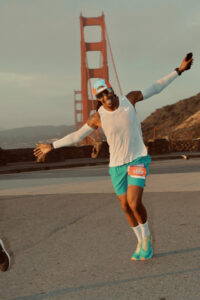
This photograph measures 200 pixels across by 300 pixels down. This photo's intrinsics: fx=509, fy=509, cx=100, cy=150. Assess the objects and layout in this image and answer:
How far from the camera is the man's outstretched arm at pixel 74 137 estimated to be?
16.6ft

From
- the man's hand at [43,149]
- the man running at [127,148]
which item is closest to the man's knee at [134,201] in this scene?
the man running at [127,148]

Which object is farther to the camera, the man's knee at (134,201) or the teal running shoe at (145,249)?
the teal running shoe at (145,249)

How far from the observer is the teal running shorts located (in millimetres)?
4777

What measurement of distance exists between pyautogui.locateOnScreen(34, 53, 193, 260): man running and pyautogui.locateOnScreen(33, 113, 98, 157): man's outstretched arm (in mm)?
54

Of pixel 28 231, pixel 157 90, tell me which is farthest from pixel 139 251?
pixel 28 231

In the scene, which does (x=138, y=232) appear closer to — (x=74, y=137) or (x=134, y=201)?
(x=134, y=201)

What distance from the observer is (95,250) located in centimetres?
538

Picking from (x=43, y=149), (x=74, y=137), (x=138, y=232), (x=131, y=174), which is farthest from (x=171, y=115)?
(x=131, y=174)

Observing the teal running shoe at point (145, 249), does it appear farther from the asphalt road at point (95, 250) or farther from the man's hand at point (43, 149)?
the man's hand at point (43, 149)

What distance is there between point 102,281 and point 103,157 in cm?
2547

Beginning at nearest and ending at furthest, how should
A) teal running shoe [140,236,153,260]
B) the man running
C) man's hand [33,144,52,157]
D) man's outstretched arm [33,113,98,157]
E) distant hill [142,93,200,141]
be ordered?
1. the man running
2. teal running shoe [140,236,153,260]
3. man's outstretched arm [33,113,98,157]
4. man's hand [33,144,52,157]
5. distant hill [142,93,200,141]

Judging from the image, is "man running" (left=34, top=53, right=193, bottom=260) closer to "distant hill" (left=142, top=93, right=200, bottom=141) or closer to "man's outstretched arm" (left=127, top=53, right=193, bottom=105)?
"man's outstretched arm" (left=127, top=53, right=193, bottom=105)

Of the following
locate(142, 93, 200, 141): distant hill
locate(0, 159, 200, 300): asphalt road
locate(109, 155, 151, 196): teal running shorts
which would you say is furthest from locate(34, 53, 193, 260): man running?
locate(142, 93, 200, 141): distant hill

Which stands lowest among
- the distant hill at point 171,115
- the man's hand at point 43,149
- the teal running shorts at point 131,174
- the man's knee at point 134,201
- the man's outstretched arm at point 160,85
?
the distant hill at point 171,115
